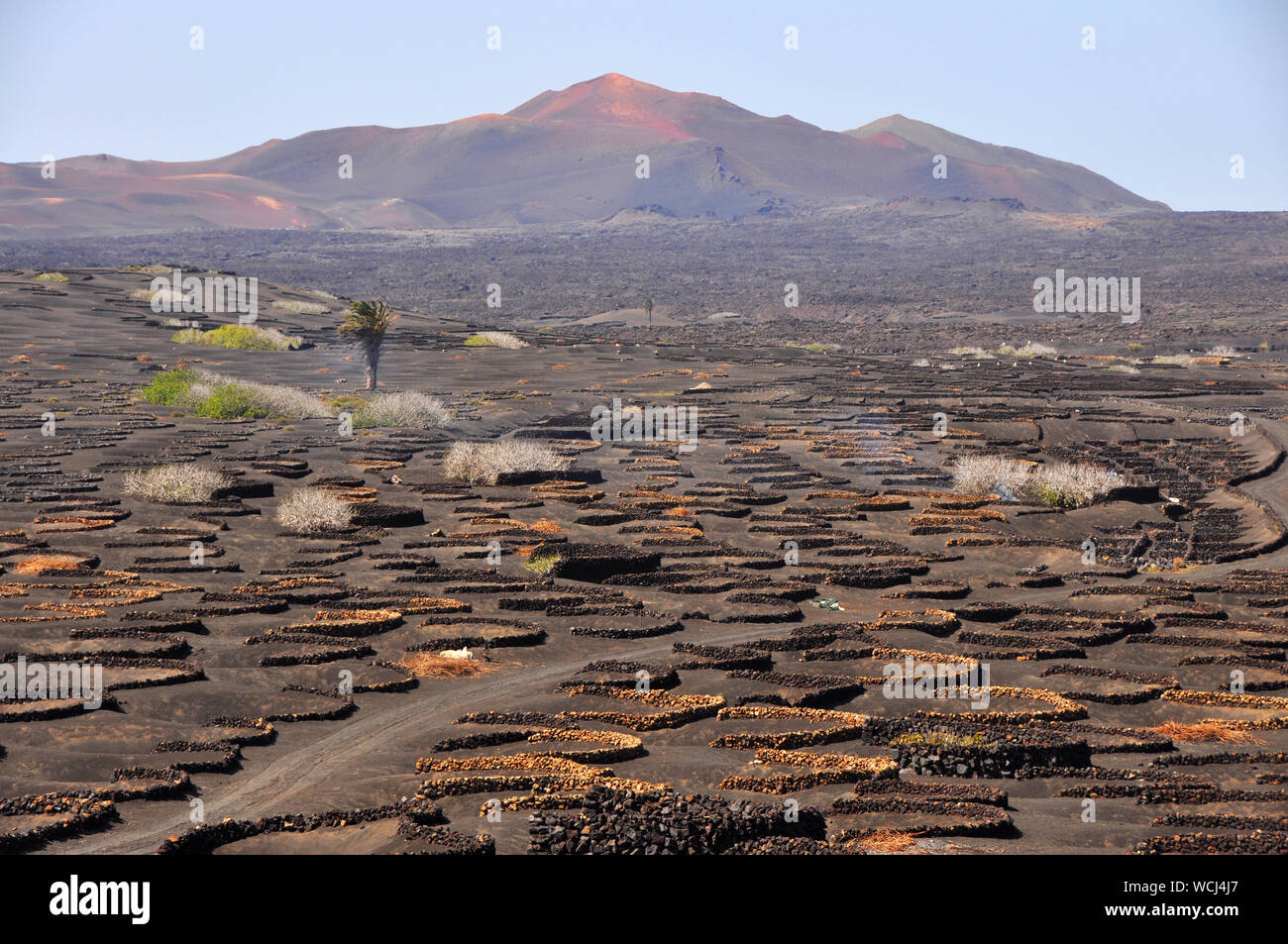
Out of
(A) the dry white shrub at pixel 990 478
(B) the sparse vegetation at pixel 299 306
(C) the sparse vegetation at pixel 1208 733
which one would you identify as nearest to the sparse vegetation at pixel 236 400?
(A) the dry white shrub at pixel 990 478

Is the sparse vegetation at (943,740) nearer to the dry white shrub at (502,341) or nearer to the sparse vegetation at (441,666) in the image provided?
the sparse vegetation at (441,666)

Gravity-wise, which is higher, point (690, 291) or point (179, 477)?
point (690, 291)

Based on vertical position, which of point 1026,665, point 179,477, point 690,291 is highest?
point 690,291
